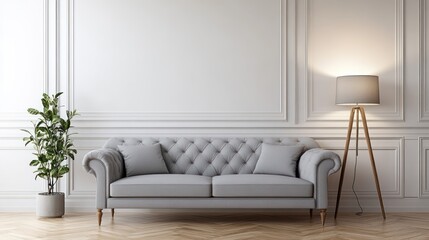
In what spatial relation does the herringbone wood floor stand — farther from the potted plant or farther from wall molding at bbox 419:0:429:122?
wall molding at bbox 419:0:429:122

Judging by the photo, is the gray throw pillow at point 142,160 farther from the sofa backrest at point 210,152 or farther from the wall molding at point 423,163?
the wall molding at point 423,163

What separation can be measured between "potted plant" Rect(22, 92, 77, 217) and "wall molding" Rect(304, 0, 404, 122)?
2425 millimetres

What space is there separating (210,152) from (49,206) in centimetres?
164

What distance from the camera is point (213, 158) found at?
4.90 metres

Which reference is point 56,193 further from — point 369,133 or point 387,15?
point 387,15

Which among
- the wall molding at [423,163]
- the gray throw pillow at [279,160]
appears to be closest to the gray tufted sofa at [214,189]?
the gray throw pillow at [279,160]

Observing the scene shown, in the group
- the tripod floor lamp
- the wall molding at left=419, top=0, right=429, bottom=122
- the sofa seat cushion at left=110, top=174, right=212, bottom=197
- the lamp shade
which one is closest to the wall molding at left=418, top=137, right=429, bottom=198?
the wall molding at left=419, top=0, right=429, bottom=122

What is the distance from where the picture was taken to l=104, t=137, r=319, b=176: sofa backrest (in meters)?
4.86

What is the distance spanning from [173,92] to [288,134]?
4.23 feet

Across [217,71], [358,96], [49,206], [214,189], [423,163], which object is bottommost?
[49,206]

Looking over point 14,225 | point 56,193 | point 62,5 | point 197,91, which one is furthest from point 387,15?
point 14,225

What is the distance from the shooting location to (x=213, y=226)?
4.39 m

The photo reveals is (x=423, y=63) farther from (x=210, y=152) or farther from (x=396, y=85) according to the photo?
(x=210, y=152)

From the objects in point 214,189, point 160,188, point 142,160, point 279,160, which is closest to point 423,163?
point 279,160
